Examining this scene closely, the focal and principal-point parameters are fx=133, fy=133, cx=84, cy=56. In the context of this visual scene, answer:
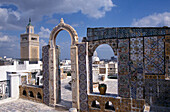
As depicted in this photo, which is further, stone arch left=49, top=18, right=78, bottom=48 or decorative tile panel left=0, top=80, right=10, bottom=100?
decorative tile panel left=0, top=80, right=10, bottom=100

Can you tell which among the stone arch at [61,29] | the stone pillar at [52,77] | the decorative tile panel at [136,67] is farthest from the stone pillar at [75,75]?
the decorative tile panel at [136,67]

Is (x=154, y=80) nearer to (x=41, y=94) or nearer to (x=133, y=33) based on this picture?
(x=133, y=33)

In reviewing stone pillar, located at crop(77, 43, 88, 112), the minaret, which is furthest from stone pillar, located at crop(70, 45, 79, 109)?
the minaret

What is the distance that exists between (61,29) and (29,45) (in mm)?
35189

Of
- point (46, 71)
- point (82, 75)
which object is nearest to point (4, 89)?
point (46, 71)

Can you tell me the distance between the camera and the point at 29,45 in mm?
38781

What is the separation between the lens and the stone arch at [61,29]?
6.49m

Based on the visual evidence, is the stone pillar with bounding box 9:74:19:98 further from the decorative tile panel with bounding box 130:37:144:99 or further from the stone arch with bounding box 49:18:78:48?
the decorative tile panel with bounding box 130:37:144:99

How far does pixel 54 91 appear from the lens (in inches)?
284

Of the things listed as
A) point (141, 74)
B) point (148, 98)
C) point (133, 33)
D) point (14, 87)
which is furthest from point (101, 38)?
point (14, 87)

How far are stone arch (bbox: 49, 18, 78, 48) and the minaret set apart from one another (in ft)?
112

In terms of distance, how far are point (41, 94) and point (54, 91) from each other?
1.15 meters

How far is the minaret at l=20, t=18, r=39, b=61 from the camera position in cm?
3903

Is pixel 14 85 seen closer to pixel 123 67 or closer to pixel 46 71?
pixel 46 71
